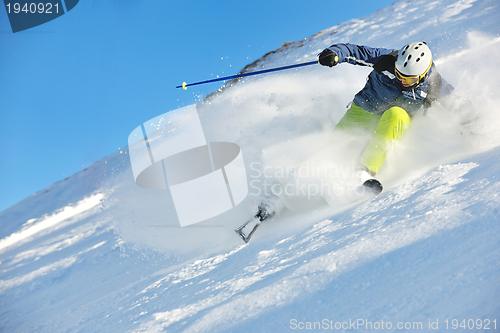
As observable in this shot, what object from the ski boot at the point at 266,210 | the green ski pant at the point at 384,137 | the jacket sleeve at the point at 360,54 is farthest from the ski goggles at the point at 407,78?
the ski boot at the point at 266,210

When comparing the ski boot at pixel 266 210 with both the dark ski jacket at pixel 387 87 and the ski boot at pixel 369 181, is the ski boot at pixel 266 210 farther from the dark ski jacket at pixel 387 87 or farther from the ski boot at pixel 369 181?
the dark ski jacket at pixel 387 87

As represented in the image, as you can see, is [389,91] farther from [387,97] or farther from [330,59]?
[330,59]

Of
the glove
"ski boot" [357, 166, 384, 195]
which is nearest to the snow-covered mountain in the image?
"ski boot" [357, 166, 384, 195]

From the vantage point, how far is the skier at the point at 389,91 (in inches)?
94.3

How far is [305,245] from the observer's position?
1.79 metres

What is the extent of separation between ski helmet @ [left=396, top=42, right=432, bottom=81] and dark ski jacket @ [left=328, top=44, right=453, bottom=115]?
0.49 feet

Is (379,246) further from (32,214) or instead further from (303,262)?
(32,214)

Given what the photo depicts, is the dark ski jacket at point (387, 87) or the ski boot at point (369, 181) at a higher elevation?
the dark ski jacket at point (387, 87)

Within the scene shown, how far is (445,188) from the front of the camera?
1.65 meters

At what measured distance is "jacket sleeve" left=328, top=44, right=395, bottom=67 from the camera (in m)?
2.81

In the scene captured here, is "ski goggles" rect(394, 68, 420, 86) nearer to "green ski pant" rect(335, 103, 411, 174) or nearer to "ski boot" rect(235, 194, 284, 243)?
"green ski pant" rect(335, 103, 411, 174)

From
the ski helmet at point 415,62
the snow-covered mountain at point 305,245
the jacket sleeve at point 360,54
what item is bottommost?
the snow-covered mountain at point 305,245

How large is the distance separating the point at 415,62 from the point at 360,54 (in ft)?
2.02

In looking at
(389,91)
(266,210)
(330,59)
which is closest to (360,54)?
(330,59)
